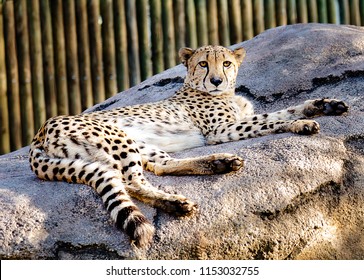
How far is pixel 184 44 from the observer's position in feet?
23.4

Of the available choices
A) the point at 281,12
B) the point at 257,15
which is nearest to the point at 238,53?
the point at 257,15

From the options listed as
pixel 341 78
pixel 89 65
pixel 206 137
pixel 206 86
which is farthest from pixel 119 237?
pixel 89 65

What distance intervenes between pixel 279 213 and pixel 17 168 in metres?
1.54

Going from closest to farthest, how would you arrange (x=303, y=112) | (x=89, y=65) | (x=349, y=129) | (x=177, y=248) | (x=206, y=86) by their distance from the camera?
1. (x=177, y=248)
2. (x=349, y=129)
3. (x=303, y=112)
4. (x=206, y=86)
5. (x=89, y=65)

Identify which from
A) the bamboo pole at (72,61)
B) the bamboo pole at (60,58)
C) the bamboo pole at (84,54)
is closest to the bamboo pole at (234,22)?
the bamboo pole at (84,54)

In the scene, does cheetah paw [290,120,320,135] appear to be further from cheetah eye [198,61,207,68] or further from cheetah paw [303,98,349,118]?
cheetah eye [198,61,207,68]

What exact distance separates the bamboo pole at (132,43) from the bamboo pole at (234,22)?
34.7 inches

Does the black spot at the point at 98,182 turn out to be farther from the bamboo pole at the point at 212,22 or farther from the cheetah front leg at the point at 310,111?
the bamboo pole at the point at 212,22

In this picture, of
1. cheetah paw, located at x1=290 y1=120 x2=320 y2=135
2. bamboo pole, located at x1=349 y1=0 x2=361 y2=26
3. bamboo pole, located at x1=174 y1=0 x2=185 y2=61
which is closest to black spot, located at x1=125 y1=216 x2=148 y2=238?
cheetah paw, located at x1=290 y1=120 x2=320 y2=135

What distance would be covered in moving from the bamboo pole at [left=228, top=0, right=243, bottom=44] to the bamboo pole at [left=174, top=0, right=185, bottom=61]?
457 millimetres

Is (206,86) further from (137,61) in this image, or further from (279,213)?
(137,61)

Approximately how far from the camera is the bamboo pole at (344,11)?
7699 mm

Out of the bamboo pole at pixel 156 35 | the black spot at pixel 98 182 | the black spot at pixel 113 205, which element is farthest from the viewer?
the bamboo pole at pixel 156 35

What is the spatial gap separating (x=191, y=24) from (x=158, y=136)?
324 centimetres
